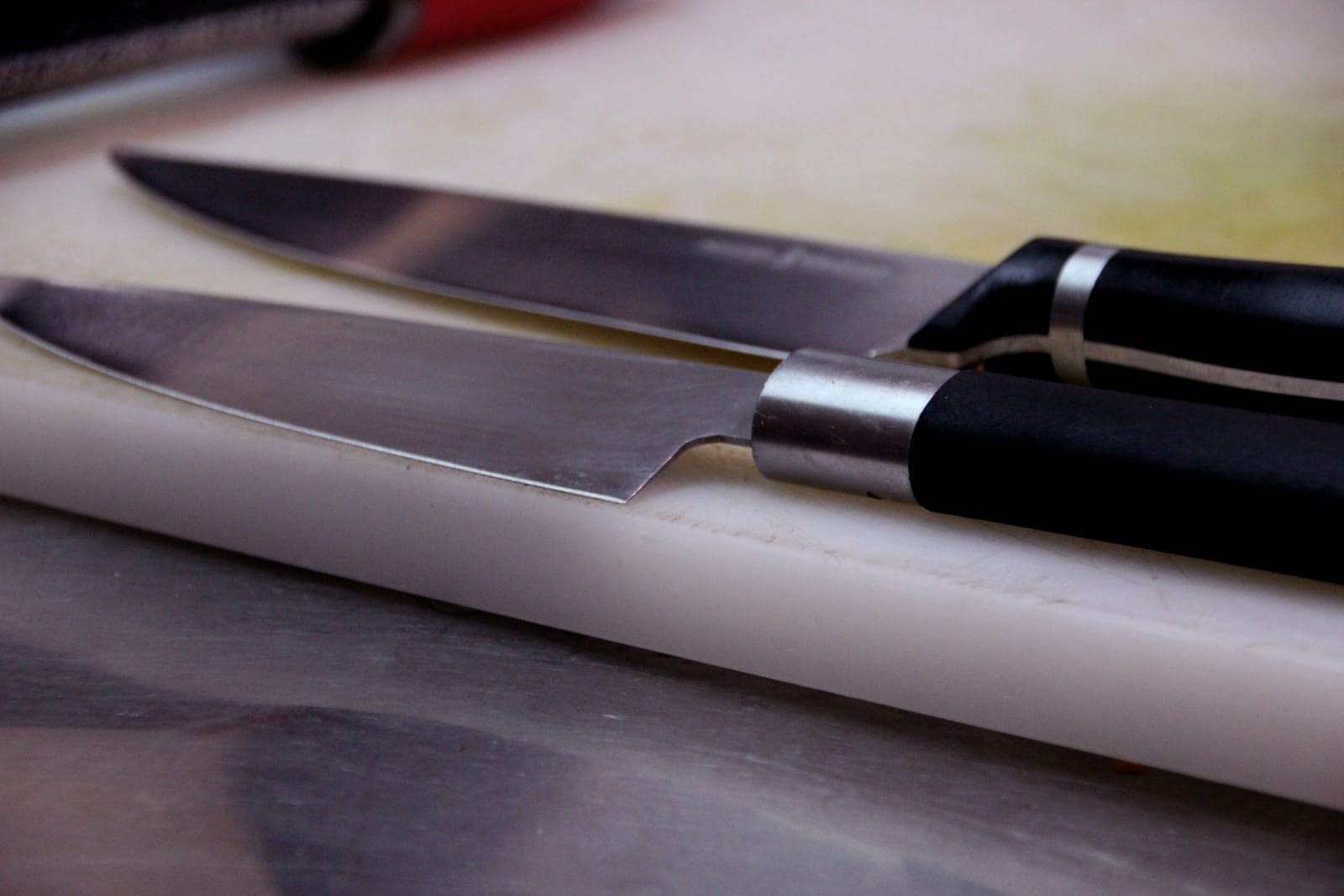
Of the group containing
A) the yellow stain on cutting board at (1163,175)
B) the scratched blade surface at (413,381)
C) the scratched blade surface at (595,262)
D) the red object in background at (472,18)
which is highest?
the red object in background at (472,18)

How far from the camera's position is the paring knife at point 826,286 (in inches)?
23.0

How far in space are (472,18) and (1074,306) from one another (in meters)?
1.00

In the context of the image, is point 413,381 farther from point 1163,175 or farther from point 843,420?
point 1163,175

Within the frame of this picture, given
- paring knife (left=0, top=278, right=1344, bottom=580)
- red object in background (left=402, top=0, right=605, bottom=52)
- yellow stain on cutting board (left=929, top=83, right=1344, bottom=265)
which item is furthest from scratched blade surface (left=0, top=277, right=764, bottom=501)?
red object in background (left=402, top=0, right=605, bottom=52)

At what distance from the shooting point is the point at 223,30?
1229 millimetres

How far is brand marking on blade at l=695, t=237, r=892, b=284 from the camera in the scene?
80cm

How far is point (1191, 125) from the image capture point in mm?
1141

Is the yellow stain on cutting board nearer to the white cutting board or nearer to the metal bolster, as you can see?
the white cutting board

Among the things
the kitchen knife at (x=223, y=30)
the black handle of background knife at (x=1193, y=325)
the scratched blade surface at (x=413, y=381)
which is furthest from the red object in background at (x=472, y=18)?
the black handle of background knife at (x=1193, y=325)

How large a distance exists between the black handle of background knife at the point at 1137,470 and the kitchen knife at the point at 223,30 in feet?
3.01

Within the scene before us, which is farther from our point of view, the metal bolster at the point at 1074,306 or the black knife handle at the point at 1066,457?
the metal bolster at the point at 1074,306

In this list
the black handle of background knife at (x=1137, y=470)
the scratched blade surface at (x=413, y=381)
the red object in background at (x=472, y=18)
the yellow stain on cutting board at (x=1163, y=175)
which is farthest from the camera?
the red object in background at (x=472, y=18)

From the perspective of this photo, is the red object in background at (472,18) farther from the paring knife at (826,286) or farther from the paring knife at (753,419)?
the paring knife at (753,419)

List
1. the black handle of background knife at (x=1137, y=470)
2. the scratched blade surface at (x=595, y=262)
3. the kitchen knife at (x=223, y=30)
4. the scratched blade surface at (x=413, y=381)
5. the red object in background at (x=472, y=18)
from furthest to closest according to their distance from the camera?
the red object in background at (x=472, y=18)
the kitchen knife at (x=223, y=30)
the scratched blade surface at (x=595, y=262)
the scratched blade surface at (x=413, y=381)
the black handle of background knife at (x=1137, y=470)
